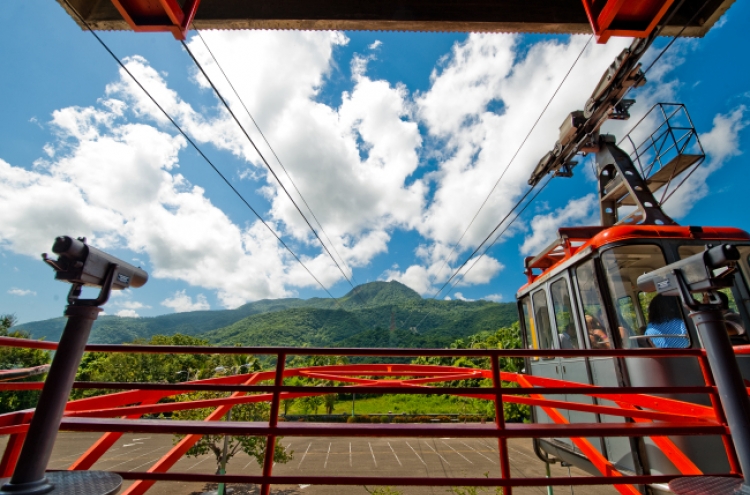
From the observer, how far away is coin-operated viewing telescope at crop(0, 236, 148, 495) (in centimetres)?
130

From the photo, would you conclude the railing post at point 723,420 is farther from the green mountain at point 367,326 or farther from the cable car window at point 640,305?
the green mountain at point 367,326

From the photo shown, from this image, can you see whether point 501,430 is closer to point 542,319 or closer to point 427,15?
point 427,15

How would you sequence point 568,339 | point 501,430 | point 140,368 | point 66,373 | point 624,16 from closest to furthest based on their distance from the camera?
point 66,373 → point 501,430 → point 624,16 → point 568,339 → point 140,368

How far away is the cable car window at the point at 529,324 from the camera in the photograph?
635cm

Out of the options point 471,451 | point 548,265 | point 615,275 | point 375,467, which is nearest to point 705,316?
point 615,275

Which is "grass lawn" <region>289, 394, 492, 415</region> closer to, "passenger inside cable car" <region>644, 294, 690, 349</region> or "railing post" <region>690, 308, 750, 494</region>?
"passenger inside cable car" <region>644, 294, 690, 349</region>

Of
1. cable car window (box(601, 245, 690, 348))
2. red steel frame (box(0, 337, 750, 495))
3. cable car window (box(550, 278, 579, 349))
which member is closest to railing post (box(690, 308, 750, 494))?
red steel frame (box(0, 337, 750, 495))

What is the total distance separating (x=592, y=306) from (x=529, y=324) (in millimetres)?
2430

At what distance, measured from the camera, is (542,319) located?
19.7 feet

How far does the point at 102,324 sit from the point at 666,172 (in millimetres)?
223118

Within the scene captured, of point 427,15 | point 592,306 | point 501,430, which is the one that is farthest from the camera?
point 592,306

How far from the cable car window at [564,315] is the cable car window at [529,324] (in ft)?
3.73

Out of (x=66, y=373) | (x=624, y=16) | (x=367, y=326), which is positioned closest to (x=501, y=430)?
(x=66, y=373)

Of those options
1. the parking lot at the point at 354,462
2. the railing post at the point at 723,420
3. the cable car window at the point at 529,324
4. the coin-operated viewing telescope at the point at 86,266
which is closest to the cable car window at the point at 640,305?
the railing post at the point at 723,420
